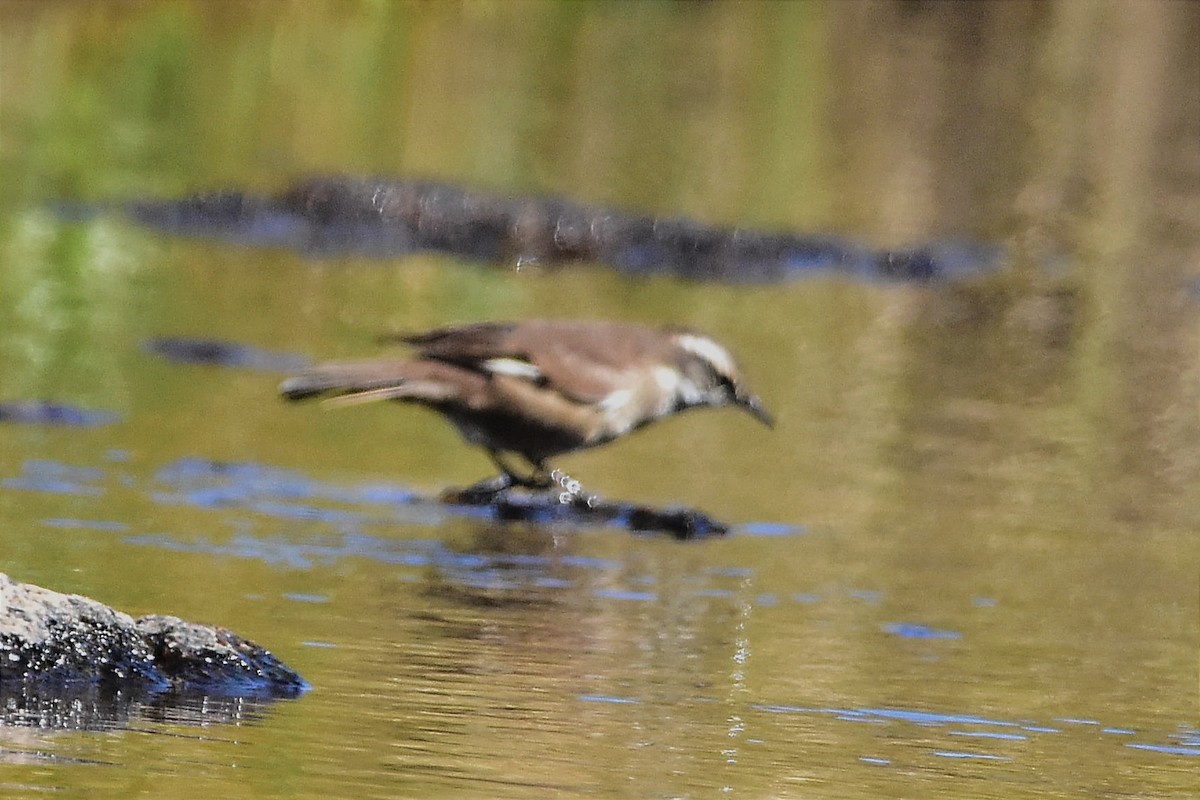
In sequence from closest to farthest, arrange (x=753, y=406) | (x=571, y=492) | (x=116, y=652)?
(x=116, y=652) < (x=571, y=492) < (x=753, y=406)

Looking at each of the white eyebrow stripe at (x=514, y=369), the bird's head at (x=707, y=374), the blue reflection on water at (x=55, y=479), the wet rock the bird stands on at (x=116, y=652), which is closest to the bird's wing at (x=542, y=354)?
the white eyebrow stripe at (x=514, y=369)

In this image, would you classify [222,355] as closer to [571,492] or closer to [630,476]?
[630,476]

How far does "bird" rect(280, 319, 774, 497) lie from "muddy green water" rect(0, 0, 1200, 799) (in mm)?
306

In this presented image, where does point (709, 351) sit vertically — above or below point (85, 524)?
above

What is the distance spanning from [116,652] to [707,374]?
14.4 feet

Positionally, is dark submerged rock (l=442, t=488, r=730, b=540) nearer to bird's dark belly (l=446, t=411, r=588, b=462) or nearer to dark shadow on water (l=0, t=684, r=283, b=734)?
bird's dark belly (l=446, t=411, r=588, b=462)

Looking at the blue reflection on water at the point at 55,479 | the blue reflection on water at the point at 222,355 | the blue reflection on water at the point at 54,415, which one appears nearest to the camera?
the blue reflection on water at the point at 55,479

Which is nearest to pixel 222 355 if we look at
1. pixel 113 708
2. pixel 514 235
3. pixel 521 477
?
pixel 521 477

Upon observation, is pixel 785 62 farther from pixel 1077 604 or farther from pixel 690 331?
pixel 1077 604

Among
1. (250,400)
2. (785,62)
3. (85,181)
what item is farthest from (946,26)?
(250,400)

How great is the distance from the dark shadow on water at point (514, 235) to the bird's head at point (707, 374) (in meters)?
Result: 6.36

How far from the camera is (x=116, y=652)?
5.34 metres

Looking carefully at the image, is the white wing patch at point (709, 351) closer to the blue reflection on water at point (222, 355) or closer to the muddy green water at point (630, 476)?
the muddy green water at point (630, 476)

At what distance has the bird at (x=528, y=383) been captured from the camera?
8.77 meters
